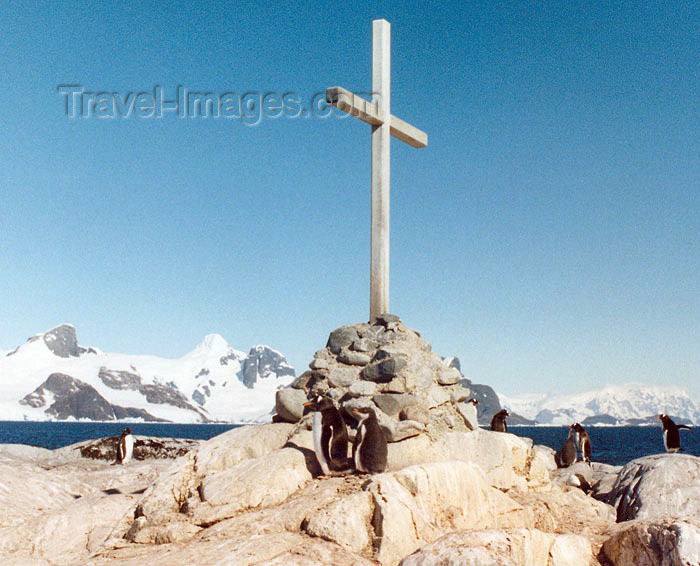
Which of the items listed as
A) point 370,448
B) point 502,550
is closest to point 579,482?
point 370,448

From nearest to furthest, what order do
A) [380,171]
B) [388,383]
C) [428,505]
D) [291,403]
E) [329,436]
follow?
[428,505]
[329,436]
[388,383]
[291,403]
[380,171]

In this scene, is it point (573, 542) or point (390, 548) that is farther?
point (573, 542)

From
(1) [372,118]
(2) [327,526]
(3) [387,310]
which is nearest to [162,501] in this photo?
(2) [327,526]

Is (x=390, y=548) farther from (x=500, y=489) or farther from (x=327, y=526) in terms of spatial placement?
(x=500, y=489)

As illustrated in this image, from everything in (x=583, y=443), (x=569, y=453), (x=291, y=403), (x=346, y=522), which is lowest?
(x=569, y=453)

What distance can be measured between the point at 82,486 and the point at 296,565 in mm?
9573

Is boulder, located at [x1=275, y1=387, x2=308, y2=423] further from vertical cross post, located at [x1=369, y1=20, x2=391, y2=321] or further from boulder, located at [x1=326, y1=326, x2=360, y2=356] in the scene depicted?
vertical cross post, located at [x1=369, y1=20, x2=391, y2=321]

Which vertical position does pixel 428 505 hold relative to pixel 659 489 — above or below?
above

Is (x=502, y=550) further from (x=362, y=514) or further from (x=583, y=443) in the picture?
(x=583, y=443)

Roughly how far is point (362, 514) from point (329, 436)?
6.75 ft

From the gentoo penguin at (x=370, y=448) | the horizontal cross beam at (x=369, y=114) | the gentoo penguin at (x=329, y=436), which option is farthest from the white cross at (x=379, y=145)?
the gentoo penguin at (x=370, y=448)

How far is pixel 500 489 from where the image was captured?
35.6 ft

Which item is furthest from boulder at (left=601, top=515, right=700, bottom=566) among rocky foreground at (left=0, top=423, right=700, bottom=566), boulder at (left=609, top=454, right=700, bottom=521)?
boulder at (left=609, top=454, right=700, bottom=521)

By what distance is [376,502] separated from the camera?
834 cm
